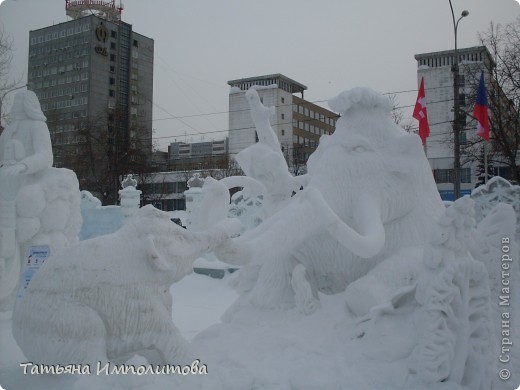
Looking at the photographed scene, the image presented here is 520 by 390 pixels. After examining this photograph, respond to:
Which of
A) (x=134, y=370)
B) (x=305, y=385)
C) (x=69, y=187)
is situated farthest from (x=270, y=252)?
(x=69, y=187)

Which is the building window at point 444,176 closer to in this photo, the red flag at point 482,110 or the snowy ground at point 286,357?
the red flag at point 482,110

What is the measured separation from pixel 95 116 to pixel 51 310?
47.7ft

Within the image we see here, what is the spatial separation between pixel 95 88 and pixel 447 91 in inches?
306

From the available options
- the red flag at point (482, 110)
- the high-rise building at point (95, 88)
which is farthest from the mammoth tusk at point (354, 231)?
the red flag at point (482, 110)

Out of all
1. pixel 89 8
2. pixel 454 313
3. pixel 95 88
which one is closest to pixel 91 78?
pixel 95 88

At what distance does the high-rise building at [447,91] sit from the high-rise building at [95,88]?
17.9ft

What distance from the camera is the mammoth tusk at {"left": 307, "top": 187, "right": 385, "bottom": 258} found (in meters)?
2.44

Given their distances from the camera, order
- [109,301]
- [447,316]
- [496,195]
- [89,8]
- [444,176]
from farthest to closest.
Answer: [444,176]
[89,8]
[496,195]
[447,316]
[109,301]

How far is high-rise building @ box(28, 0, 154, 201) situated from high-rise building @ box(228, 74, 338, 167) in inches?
90.7

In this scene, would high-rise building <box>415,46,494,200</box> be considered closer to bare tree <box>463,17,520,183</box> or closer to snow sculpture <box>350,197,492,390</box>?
bare tree <box>463,17,520,183</box>

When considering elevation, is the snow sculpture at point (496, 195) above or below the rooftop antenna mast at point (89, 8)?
below

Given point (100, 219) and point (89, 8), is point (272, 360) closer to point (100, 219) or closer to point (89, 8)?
point (89, 8)

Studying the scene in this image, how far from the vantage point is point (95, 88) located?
11.2 m

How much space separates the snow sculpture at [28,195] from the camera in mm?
4484
